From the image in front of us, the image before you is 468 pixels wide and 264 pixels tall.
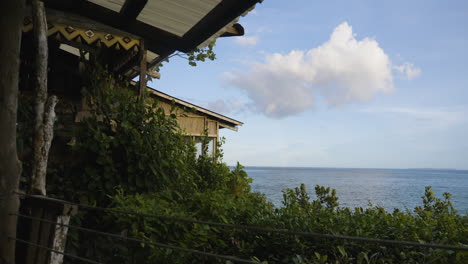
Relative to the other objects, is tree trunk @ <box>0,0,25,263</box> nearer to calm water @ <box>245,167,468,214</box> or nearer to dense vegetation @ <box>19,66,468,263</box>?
dense vegetation @ <box>19,66,468,263</box>

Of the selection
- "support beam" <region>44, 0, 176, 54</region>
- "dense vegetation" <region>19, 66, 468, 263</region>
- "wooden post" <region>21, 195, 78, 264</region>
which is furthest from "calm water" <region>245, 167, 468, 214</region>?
"support beam" <region>44, 0, 176, 54</region>

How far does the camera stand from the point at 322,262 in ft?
9.40

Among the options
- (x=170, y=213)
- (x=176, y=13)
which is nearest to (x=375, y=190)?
(x=176, y=13)

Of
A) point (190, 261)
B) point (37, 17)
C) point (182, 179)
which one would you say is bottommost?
point (190, 261)

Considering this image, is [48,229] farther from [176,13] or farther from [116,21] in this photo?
[116,21]

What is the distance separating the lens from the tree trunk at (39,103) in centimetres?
420

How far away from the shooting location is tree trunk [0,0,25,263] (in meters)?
3.71

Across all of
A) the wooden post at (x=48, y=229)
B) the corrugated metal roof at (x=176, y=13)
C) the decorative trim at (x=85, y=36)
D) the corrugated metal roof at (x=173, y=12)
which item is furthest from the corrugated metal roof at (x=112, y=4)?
the wooden post at (x=48, y=229)

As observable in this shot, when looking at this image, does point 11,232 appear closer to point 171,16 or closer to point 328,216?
point 328,216

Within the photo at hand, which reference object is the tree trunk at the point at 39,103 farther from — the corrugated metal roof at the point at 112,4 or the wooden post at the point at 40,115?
the corrugated metal roof at the point at 112,4

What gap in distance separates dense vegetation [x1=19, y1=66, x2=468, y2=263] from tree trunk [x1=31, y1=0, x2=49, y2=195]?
0.75 m

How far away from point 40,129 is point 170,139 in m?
1.82

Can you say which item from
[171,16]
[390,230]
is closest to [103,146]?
[171,16]

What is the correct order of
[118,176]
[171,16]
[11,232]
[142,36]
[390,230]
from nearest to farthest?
[390,230], [11,232], [118,176], [171,16], [142,36]
